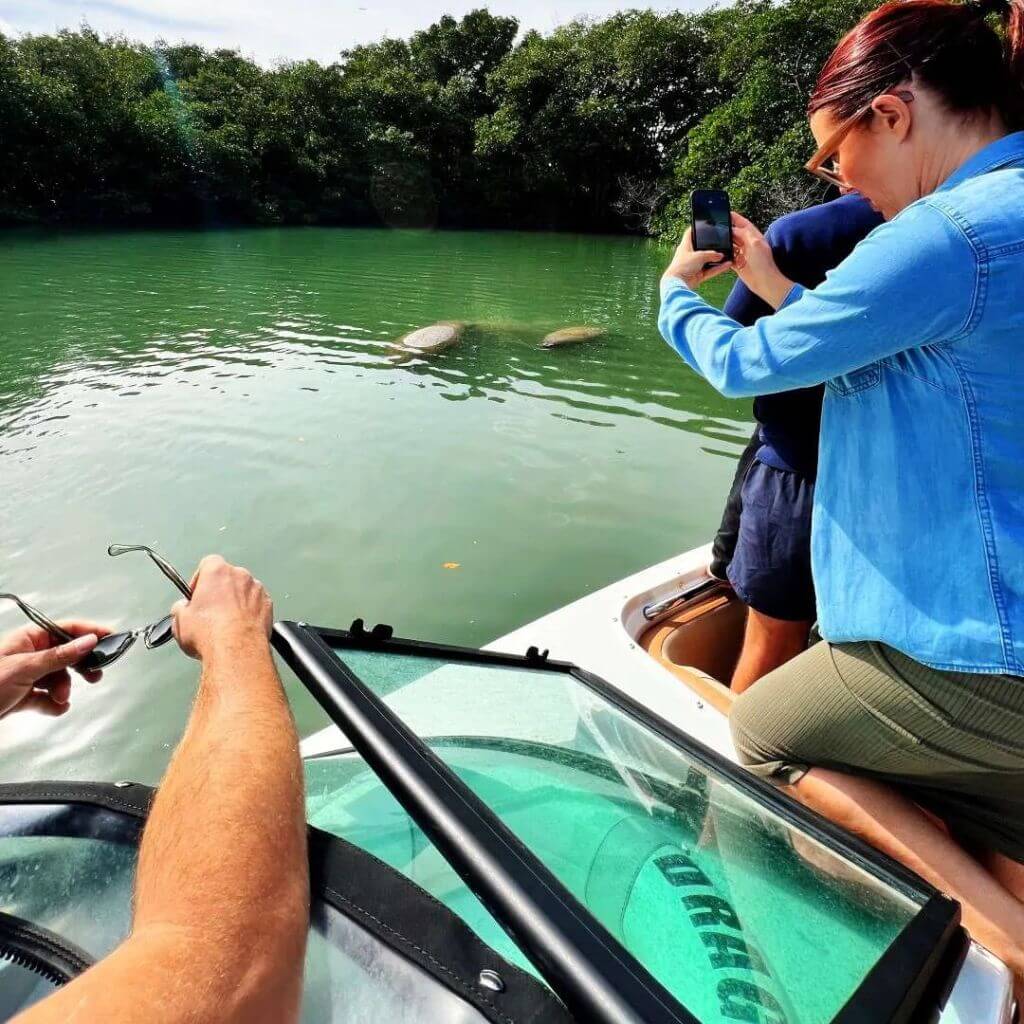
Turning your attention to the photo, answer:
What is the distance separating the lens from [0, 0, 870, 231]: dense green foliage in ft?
71.4

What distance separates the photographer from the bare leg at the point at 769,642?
73.9 inches

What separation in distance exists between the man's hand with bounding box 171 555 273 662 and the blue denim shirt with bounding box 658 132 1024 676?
0.84m

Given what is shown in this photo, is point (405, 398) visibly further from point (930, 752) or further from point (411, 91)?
point (411, 91)

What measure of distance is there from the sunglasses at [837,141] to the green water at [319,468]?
272cm

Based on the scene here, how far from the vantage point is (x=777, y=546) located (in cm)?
176

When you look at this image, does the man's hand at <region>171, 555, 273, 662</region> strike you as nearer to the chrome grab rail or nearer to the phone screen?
the phone screen

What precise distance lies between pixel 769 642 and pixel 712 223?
3.70ft

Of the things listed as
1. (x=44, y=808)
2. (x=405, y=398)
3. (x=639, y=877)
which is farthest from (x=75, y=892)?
(x=405, y=398)

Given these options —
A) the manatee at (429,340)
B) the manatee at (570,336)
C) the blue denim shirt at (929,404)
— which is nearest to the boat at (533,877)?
the blue denim shirt at (929,404)

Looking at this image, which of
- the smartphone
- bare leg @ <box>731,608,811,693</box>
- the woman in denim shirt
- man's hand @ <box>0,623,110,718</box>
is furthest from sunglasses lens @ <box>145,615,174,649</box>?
bare leg @ <box>731,608,811,693</box>

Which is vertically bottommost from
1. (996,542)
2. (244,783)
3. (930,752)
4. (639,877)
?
(639,877)

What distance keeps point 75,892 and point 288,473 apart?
4.67 m

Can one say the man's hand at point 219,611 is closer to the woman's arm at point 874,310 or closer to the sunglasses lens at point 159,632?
the sunglasses lens at point 159,632

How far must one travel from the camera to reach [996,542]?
93 centimetres
